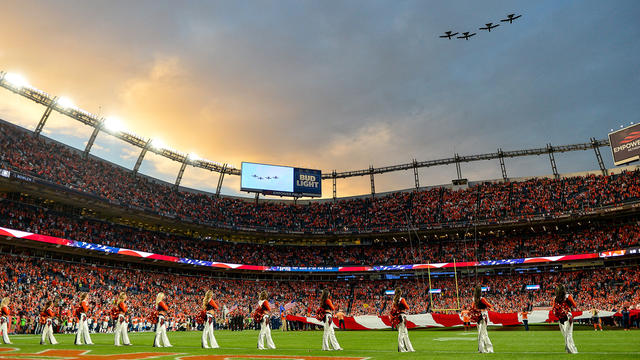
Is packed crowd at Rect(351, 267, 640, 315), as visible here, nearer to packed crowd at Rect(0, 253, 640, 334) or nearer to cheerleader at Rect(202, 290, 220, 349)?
packed crowd at Rect(0, 253, 640, 334)

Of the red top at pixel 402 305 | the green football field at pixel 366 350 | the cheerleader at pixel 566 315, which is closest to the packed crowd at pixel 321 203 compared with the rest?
the green football field at pixel 366 350

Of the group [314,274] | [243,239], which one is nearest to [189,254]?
[243,239]

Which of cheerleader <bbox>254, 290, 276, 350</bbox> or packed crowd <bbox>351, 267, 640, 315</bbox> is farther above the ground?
packed crowd <bbox>351, 267, 640, 315</bbox>

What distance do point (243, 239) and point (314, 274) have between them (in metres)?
12.5

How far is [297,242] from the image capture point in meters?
69.4

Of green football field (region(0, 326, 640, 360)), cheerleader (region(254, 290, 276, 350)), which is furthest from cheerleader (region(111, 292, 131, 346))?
cheerleader (region(254, 290, 276, 350))

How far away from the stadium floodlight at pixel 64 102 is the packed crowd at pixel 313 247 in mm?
10519

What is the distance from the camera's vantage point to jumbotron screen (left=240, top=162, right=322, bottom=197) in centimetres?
6456

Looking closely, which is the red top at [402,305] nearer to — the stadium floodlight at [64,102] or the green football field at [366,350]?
the green football field at [366,350]

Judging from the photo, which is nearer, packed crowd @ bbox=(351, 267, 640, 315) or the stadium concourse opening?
the stadium concourse opening

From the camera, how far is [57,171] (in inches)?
1800

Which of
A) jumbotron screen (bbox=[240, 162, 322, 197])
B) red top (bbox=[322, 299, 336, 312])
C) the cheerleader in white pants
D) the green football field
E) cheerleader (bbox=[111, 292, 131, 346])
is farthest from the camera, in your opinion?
jumbotron screen (bbox=[240, 162, 322, 197])

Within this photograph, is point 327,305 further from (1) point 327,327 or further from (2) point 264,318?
(2) point 264,318

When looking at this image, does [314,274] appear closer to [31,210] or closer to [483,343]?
[31,210]
